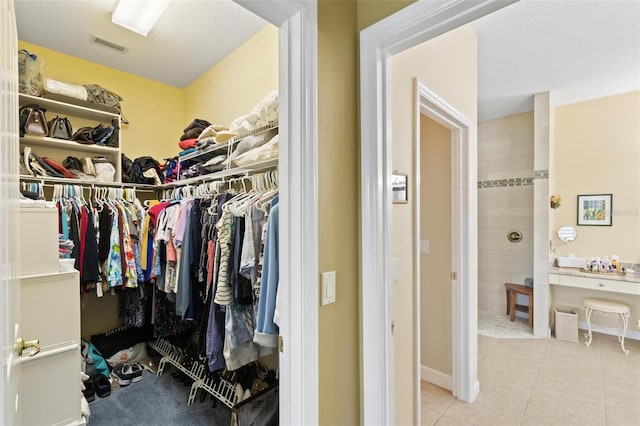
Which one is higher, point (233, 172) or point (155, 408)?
point (233, 172)

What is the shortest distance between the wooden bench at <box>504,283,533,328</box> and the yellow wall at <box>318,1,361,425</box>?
3.59m

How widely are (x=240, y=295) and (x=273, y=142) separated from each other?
86 cm

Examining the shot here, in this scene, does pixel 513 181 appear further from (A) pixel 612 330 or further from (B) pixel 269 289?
(B) pixel 269 289

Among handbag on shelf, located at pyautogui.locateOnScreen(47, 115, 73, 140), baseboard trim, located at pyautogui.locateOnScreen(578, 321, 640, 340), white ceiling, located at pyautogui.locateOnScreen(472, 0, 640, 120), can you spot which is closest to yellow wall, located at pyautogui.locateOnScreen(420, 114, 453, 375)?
white ceiling, located at pyautogui.locateOnScreen(472, 0, 640, 120)

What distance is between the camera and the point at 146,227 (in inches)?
103

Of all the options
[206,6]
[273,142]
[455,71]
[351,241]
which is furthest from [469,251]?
[206,6]

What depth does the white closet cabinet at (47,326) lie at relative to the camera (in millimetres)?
1391

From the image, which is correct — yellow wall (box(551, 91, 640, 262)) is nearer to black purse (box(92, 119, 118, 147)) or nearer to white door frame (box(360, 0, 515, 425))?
white door frame (box(360, 0, 515, 425))

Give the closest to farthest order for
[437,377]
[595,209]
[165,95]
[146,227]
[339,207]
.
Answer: [339,207], [437,377], [146,227], [165,95], [595,209]

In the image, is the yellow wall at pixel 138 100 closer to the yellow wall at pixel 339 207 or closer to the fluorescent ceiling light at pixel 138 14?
the fluorescent ceiling light at pixel 138 14

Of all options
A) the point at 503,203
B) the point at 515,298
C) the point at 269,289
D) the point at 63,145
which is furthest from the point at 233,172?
the point at 515,298

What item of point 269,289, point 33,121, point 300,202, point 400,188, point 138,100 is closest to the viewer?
point 300,202

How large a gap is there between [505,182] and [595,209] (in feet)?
3.35

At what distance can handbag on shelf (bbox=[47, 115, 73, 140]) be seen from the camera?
8.31ft
